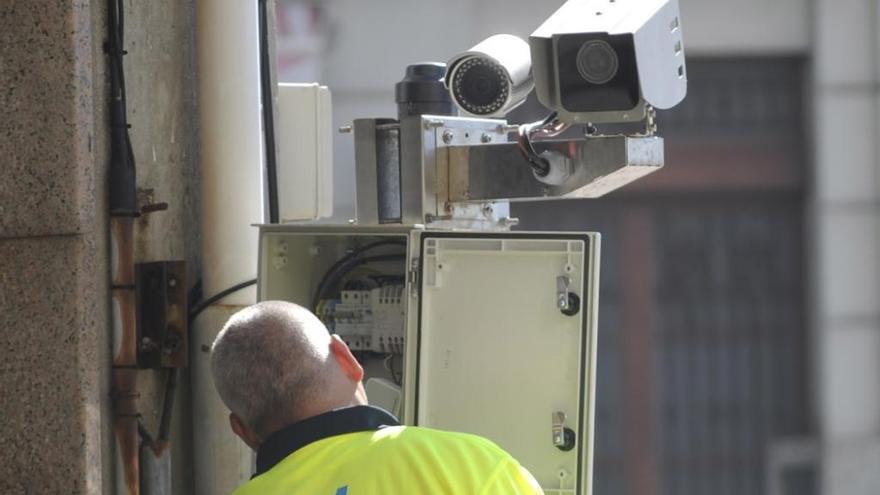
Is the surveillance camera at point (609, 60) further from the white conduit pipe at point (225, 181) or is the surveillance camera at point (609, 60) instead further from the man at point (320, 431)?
the man at point (320, 431)

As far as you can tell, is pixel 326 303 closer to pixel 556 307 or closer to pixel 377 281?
pixel 377 281

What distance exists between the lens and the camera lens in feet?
13.0

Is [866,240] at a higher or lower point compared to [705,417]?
higher

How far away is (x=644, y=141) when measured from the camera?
396 cm

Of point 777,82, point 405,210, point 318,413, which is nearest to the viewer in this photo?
point 318,413

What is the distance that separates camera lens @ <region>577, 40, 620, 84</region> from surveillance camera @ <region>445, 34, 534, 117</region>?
317 millimetres

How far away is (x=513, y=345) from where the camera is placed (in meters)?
4.02

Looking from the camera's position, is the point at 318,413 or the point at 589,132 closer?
the point at 318,413

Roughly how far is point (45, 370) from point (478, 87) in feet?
4.03

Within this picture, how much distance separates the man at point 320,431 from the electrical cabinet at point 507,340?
879mm

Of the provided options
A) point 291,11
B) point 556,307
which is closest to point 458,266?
point 556,307

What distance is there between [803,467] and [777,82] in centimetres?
221

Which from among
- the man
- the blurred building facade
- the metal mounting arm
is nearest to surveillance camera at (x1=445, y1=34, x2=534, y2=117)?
the metal mounting arm

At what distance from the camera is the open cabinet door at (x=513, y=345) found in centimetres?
399
